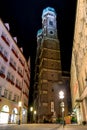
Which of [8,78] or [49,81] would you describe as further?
[49,81]

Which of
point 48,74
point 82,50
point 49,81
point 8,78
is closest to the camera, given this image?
→ point 82,50

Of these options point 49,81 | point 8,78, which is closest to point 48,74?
point 49,81

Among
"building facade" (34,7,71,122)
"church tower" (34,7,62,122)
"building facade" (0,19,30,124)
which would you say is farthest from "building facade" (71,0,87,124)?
"church tower" (34,7,62,122)

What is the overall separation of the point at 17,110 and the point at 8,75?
9250mm

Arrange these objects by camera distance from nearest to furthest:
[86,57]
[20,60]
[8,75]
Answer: [86,57], [8,75], [20,60]

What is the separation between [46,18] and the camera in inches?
3290

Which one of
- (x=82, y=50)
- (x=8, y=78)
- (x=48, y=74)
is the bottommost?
(x=8, y=78)

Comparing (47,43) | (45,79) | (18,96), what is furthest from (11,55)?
(47,43)

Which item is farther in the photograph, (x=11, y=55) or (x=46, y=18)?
(x=46, y=18)

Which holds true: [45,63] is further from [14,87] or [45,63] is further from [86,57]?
[86,57]

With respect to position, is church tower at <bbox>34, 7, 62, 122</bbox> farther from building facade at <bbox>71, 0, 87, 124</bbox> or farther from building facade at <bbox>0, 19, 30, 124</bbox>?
building facade at <bbox>71, 0, 87, 124</bbox>

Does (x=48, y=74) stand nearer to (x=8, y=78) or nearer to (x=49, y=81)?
(x=49, y=81)

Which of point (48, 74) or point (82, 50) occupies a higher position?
point (48, 74)

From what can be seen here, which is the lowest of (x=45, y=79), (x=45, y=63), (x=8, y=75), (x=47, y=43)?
(x=8, y=75)
